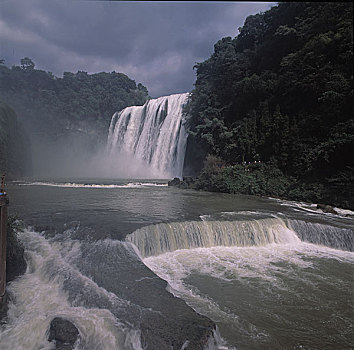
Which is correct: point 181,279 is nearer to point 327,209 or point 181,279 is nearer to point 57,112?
point 327,209

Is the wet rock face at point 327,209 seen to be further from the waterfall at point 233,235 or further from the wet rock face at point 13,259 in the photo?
the wet rock face at point 13,259

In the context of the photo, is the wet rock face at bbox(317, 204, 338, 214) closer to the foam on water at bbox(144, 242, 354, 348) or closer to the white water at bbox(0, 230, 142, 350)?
the foam on water at bbox(144, 242, 354, 348)

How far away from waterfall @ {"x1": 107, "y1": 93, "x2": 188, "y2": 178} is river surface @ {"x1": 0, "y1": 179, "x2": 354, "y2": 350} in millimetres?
19183

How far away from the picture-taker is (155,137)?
31.5 m

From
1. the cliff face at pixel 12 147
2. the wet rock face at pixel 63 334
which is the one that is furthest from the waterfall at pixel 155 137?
the wet rock face at pixel 63 334

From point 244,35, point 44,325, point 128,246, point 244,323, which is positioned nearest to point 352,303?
point 244,323

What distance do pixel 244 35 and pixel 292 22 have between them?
7.12 metres

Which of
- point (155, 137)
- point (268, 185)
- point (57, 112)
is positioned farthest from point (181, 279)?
point (57, 112)

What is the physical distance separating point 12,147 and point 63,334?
28759 millimetres

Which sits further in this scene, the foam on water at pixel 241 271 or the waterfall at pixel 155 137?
the waterfall at pixel 155 137

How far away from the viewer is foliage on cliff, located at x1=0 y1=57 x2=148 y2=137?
43.9 m

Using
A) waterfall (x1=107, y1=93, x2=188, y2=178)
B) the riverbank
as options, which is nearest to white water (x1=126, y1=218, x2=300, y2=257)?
the riverbank

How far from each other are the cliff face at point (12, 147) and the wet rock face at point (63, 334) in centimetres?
2362

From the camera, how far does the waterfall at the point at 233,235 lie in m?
7.17
